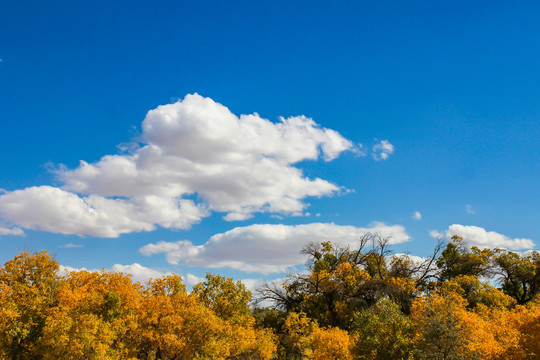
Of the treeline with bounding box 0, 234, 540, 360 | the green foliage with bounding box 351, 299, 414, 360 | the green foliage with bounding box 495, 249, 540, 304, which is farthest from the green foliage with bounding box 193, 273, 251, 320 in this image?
the green foliage with bounding box 495, 249, 540, 304

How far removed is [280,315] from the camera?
208ft

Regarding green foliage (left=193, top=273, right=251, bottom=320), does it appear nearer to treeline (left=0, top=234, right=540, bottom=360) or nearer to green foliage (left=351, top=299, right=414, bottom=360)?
treeline (left=0, top=234, right=540, bottom=360)

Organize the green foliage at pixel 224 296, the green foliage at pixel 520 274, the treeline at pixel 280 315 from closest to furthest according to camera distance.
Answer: the treeline at pixel 280 315
the green foliage at pixel 224 296
the green foliage at pixel 520 274

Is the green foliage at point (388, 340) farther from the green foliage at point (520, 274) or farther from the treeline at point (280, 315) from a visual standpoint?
the green foliage at point (520, 274)

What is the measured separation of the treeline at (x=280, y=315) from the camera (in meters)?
26.5

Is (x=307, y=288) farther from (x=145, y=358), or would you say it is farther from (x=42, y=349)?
(x=42, y=349)

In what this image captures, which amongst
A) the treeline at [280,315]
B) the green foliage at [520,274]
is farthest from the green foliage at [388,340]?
the green foliage at [520,274]

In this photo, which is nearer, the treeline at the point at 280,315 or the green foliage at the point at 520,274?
the treeline at the point at 280,315

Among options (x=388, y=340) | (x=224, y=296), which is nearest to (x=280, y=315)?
(x=224, y=296)

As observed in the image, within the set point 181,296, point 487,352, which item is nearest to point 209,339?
point 181,296

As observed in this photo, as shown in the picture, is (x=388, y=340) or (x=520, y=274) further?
(x=520, y=274)

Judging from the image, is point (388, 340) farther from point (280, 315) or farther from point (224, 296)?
point (280, 315)

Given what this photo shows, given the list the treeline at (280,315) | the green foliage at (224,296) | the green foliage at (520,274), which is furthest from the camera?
the green foliage at (520,274)

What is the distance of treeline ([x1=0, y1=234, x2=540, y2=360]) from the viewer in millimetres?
26531
